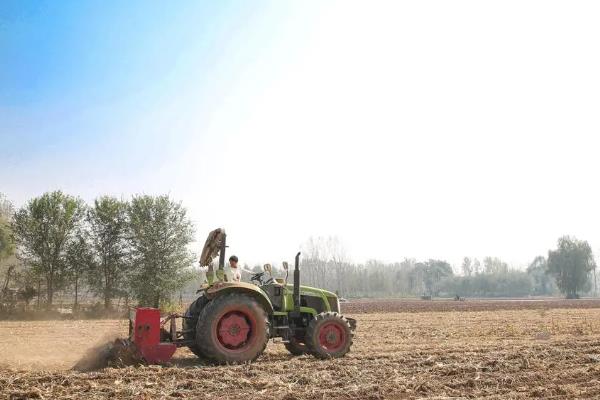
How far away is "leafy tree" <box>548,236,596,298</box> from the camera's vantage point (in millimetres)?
87625

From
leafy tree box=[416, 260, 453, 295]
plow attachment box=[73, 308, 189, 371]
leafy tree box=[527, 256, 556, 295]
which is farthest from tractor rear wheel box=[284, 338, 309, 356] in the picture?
leafy tree box=[527, 256, 556, 295]

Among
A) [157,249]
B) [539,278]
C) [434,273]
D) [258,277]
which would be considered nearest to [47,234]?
[157,249]

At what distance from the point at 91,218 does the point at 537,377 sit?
31.5 meters

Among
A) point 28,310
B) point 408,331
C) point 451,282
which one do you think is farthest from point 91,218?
point 451,282

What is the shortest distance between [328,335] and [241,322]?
1865 millimetres

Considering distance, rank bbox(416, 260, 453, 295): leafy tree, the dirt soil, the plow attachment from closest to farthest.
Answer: the dirt soil → the plow attachment → bbox(416, 260, 453, 295): leafy tree

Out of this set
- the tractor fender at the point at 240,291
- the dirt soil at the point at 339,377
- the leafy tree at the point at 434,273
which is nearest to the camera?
the dirt soil at the point at 339,377

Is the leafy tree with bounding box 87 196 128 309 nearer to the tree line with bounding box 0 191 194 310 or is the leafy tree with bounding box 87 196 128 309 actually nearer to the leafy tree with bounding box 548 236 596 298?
the tree line with bounding box 0 191 194 310

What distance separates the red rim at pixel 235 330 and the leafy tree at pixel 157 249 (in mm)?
23465

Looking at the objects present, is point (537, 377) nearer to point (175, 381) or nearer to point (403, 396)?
point (403, 396)

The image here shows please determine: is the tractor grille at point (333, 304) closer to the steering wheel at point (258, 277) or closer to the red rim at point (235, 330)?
the steering wheel at point (258, 277)

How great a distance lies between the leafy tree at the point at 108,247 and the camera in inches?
1318

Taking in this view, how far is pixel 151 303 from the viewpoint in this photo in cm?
3212

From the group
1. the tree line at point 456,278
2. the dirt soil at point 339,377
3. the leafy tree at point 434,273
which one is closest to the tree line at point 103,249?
the dirt soil at point 339,377
